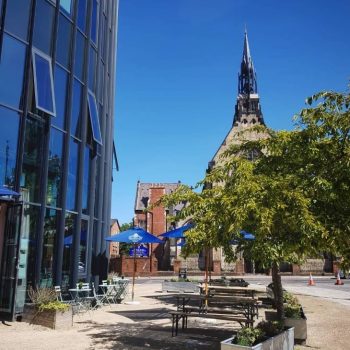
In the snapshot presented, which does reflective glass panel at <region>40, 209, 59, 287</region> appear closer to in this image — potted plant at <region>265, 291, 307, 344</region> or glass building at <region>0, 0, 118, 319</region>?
glass building at <region>0, 0, 118, 319</region>

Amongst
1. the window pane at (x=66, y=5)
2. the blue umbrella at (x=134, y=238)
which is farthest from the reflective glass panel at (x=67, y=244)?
the window pane at (x=66, y=5)

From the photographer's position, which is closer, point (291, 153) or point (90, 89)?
point (291, 153)

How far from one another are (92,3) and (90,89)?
11.0ft

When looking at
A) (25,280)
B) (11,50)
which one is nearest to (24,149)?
(11,50)

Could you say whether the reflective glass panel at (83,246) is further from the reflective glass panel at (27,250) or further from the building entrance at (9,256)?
the building entrance at (9,256)

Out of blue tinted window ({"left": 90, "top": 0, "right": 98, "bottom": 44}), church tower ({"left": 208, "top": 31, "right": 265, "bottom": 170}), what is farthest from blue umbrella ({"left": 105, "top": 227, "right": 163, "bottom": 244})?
church tower ({"left": 208, "top": 31, "right": 265, "bottom": 170})

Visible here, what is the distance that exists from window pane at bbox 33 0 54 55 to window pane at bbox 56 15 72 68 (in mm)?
475

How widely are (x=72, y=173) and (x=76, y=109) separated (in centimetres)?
228

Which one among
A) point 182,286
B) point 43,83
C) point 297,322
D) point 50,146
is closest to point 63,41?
point 43,83

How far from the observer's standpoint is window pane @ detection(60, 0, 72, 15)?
45.1ft

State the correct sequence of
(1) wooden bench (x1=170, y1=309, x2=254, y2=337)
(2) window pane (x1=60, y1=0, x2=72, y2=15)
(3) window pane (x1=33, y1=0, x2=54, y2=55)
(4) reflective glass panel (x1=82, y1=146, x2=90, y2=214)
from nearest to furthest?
(1) wooden bench (x1=170, y1=309, x2=254, y2=337) < (3) window pane (x1=33, y1=0, x2=54, y2=55) < (2) window pane (x1=60, y1=0, x2=72, y2=15) < (4) reflective glass panel (x1=82, y1=146, x2=90, y2=214)

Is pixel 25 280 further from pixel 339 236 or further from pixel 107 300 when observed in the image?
pixel 339 236

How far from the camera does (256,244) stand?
654 cm

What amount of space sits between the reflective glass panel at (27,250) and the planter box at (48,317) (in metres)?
0.77
